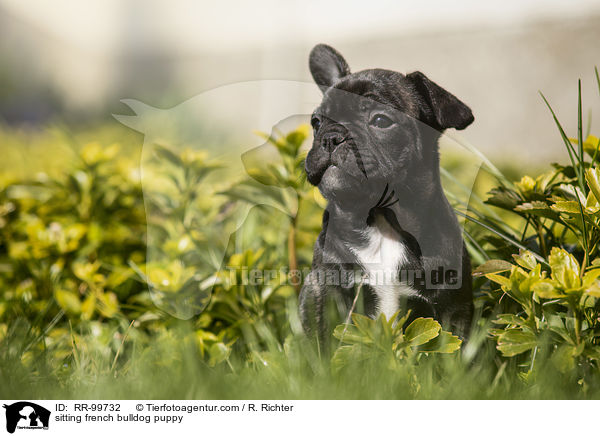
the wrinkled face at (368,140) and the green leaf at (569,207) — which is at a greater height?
the wrinkled face at (368,140)

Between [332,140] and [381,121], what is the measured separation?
0.09 metres

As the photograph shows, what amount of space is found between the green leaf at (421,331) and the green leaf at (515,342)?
0.35 feet

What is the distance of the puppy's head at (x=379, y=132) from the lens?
2.65 ft

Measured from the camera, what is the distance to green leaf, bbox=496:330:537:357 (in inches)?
31.6

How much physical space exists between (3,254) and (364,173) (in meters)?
1.34

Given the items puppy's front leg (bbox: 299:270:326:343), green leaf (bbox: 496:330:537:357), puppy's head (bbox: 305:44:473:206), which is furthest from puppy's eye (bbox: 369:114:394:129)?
green leaf (bbox: 496:330:537:357)

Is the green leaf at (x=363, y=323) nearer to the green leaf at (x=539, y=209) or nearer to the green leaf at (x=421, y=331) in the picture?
the green leaf at (x=421, y=331)

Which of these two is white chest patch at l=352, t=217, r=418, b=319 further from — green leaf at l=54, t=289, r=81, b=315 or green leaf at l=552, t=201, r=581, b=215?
green leaf at l=54, t=289, r=81, b=315
